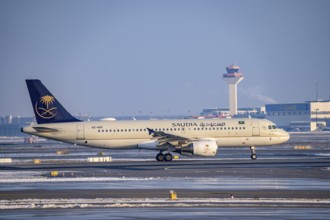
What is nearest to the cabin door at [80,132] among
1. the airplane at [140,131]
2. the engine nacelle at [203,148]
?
the airplane at [140,131]

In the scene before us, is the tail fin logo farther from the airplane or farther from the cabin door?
the cabin door

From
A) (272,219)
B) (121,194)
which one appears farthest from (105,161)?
(272,219)

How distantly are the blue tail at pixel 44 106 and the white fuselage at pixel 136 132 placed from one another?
87 cm

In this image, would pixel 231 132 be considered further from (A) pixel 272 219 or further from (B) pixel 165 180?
(A) pixel 272 219

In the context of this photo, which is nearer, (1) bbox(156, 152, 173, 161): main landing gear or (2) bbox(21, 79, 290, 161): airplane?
(1) bbox(156, 152, 173, 161): main landing gear

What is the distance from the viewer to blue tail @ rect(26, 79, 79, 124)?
231 feet

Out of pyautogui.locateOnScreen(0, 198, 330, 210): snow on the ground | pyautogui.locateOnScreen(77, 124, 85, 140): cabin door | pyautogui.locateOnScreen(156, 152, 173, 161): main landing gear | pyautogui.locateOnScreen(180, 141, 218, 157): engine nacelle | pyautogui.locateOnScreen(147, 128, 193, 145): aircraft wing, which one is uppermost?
pyautogui.locateOnScreen(77, 124, 85, 140): cabin door

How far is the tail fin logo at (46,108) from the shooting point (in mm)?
70438

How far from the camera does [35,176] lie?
50094 millimetres

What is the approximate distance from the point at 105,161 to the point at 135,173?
1844 centimetres

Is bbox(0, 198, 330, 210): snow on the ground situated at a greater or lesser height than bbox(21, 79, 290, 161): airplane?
lesser

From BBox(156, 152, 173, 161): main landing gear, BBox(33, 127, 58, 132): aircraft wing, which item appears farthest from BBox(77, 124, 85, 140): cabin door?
BBox(156, 152, 173, 161): main landing gear

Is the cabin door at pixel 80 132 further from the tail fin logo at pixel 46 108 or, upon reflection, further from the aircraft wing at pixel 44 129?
the tail fin logo at pixel 46 108

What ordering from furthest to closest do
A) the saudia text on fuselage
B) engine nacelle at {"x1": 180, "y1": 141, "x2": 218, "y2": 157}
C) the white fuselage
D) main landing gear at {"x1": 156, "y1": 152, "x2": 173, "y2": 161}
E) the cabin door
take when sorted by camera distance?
the saudia text on fuselage
the cabin door
the white fuselage
main landing gear at {"x1": 156, "y1": 152, "x2": 173, "y2": 161}
engine nacelle at {"x1": 180, "y1": 141, "x2": 218, "y2": 157}
